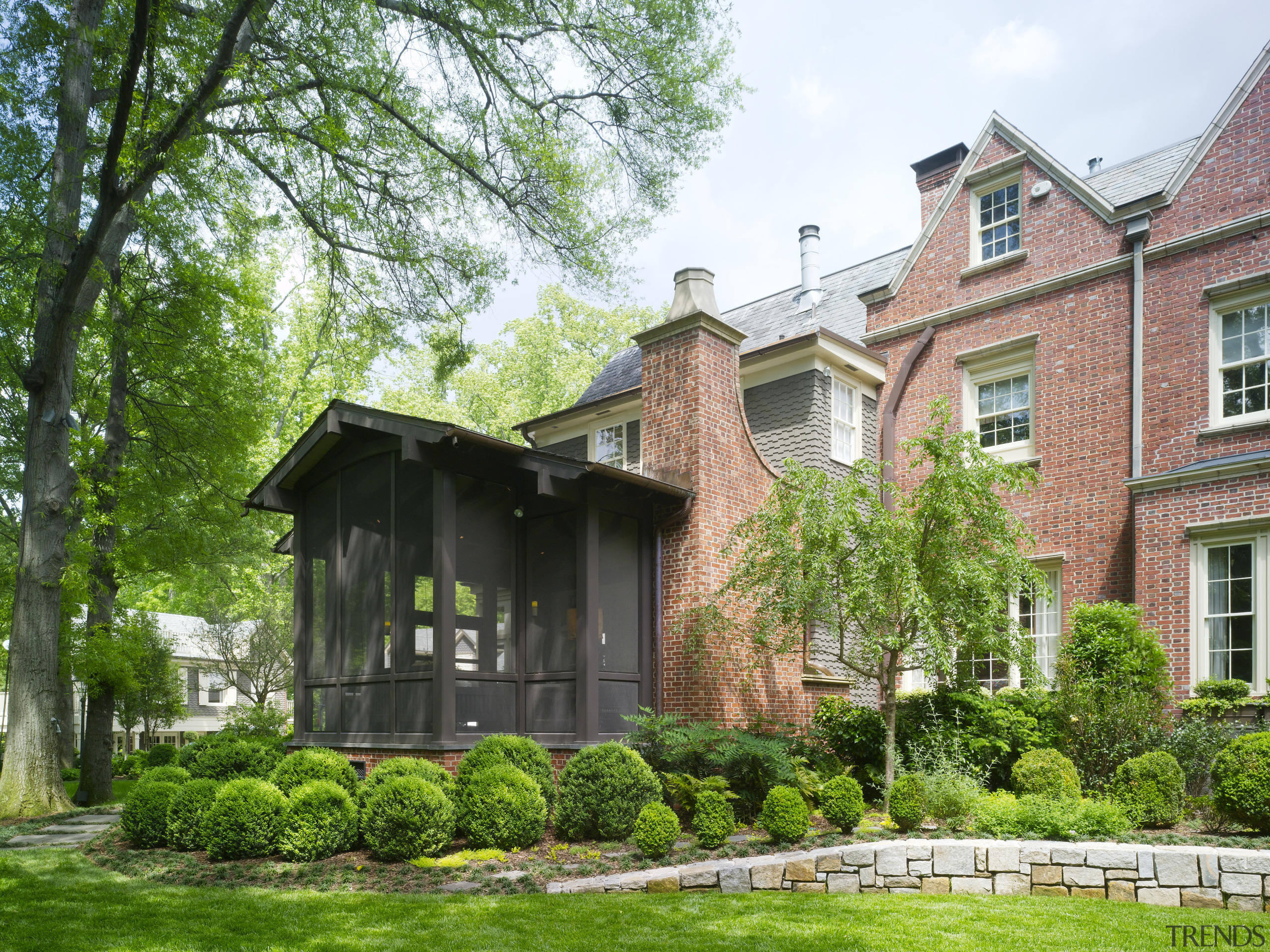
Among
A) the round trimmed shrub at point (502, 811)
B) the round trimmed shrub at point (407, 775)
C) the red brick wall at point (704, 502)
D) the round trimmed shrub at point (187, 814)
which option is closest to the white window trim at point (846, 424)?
the red brick wall at point (704, 502)

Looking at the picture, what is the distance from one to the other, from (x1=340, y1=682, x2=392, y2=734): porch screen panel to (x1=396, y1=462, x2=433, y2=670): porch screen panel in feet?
1.67

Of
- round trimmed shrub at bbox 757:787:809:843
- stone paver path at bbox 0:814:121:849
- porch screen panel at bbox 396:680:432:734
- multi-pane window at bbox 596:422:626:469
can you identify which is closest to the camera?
round trimmed shrub at bbox 757:787:809:843

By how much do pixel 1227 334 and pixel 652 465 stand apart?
25.8 feet

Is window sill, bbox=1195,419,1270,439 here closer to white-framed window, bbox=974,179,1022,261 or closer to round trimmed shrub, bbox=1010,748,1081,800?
white-framed window, bbox=974,179,1022,261

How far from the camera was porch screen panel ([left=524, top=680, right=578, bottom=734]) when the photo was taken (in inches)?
384

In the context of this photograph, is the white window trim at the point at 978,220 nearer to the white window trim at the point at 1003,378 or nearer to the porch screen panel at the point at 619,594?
the white window trim at the point at 1003,378

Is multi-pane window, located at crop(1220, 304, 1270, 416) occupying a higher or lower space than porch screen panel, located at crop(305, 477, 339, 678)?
higher

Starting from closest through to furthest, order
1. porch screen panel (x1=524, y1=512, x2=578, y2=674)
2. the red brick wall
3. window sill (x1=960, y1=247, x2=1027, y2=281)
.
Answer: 1. porch screen panel (x1=524, y1=512, x2=578, y2=674)
2. the red brick wall
3. window sill (x1=960, y1=247, x2=1027, y2=281)

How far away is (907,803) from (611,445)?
10034 millimetres

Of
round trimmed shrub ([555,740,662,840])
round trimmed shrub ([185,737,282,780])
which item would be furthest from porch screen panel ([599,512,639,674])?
round trimmed shrub ([185,737,282,780])

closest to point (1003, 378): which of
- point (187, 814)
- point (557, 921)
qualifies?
point (557, 921)

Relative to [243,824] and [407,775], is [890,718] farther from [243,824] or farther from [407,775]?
[243,824]

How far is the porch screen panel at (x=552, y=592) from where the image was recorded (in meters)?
9.99

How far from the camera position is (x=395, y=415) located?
31.6 feet
